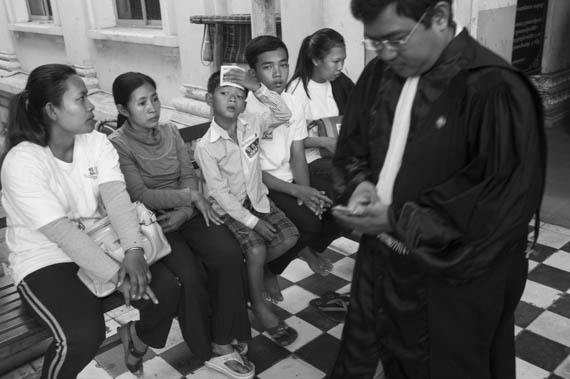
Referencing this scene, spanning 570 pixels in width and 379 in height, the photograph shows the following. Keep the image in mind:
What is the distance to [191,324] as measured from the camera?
2.31 m

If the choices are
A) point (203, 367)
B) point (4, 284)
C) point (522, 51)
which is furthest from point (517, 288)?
point (522, 51)

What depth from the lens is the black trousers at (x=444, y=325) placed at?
1.56 m

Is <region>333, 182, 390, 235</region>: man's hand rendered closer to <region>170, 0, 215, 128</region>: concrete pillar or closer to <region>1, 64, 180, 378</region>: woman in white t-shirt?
<region>1, 64, 180, 378</region>: woman in white t-shirt

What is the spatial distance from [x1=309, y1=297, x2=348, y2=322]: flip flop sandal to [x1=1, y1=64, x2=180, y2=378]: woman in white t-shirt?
91 centimetres

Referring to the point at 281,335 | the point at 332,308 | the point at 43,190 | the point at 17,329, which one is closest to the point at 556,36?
the point at 332,308

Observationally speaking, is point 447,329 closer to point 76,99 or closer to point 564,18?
point 76,99

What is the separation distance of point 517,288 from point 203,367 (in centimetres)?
148

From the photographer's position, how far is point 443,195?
4.64 ft

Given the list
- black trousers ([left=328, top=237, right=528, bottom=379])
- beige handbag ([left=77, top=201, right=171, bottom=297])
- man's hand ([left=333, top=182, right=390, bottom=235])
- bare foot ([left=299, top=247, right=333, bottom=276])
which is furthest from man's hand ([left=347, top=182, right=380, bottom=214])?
bare foot ([left=299, top=247, right=333, bottom=276])

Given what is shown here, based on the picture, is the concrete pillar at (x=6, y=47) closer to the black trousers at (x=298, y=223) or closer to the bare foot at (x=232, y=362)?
the black trousers at (x=298, y=223)

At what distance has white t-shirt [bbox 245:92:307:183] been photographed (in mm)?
2832

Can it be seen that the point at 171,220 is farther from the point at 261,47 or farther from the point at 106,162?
the point at 261,47

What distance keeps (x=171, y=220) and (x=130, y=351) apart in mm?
619

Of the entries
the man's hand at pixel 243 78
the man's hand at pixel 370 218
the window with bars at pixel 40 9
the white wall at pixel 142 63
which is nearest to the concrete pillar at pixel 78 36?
the white wall at pixel 142 63
